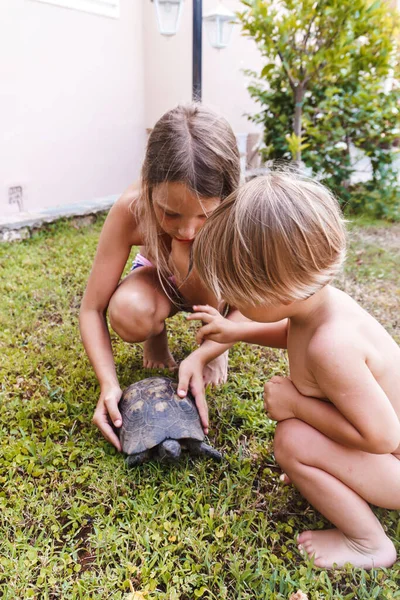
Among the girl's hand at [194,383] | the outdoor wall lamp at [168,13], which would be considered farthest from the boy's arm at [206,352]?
the outdoor wall lamp at [168,13]

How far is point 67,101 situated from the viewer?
4.62 meters

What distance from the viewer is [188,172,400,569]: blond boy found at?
3.74 ft

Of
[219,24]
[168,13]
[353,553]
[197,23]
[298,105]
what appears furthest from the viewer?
[298,105]

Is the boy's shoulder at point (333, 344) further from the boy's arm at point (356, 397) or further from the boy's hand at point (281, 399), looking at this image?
the boy's hand at point (281, 399)

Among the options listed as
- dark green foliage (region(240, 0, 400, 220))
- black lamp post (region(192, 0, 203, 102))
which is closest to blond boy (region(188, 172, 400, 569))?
black lamp post (region(192, 0, 203, 102))

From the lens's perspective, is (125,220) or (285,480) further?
(125,220)

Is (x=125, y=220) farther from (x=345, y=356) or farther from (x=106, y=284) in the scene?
(x=345, y=356)

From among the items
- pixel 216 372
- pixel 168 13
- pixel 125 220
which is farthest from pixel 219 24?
pixel 216 372

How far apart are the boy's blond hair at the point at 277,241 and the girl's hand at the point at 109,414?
713 millimetres

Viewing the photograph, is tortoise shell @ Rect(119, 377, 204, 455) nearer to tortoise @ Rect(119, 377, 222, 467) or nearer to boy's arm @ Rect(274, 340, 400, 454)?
tortoise @ Rect(119, 377, 222, 467)

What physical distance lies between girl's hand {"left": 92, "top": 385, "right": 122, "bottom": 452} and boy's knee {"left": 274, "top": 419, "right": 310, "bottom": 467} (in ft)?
1.83

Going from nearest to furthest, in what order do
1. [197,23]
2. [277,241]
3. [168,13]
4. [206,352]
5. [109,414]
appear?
[277,241], [109,414], [206,352], [197,23], [168,13]

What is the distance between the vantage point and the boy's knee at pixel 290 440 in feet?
4.45

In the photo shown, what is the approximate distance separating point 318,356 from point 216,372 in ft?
3.15
